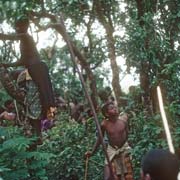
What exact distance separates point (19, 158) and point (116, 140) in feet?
8.52

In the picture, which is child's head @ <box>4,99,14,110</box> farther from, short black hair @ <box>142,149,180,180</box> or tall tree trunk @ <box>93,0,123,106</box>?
short black hair @ <box>142,149,180,180</box>

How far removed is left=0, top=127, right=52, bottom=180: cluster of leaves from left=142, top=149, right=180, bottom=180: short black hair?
9.35ft

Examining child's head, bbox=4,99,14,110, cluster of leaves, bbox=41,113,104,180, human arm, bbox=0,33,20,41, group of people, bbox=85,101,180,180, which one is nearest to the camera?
human arm, bbox=0,33,20,41

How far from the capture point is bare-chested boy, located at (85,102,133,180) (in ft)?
27.1

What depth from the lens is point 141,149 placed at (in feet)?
27.7

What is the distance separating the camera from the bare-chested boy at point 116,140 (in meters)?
8.25

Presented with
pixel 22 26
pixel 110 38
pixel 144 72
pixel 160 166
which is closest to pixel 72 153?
pixel 144 72

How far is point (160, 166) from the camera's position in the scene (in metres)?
3.31

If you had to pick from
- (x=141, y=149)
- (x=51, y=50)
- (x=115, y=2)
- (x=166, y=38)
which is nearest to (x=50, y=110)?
(x=141, y=149)

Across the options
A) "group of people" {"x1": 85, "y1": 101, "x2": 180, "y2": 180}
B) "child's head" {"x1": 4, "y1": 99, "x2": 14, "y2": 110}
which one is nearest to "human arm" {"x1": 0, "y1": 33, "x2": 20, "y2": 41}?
"group of people" {"x1": 85, "y1": 101, "x2": 180, "y2": 180}

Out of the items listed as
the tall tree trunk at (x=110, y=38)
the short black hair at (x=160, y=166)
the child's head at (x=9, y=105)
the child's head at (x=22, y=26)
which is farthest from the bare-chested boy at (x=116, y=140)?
the short black hair at (x=160, y=166)

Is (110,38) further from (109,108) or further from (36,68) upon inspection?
(36,68)

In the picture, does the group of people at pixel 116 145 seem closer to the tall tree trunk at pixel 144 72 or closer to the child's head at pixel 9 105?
the tall tree trunk at pixel 144 72

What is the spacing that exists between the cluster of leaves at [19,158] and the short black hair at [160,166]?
2850 mm
